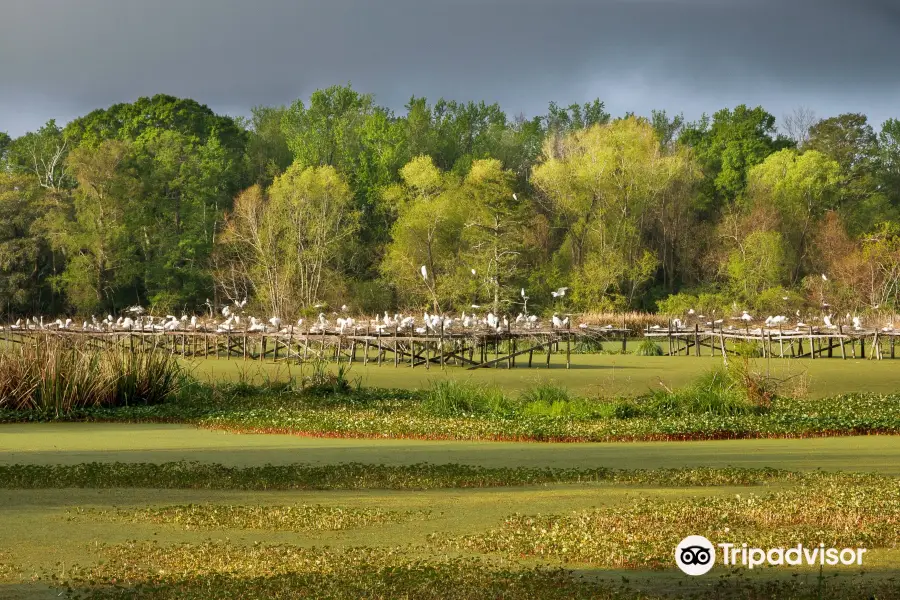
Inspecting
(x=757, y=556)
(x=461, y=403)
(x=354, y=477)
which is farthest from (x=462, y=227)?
(x=757, y=556)

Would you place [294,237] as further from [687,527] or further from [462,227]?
[687,527]

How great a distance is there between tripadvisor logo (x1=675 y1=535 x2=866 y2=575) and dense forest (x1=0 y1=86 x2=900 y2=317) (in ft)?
163

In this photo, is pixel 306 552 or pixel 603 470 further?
pixel 603 470

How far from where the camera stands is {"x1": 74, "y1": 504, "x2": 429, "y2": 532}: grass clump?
9.33m

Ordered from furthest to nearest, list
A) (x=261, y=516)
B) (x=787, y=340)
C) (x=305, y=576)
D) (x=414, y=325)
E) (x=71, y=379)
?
(x=787, y=340)
(x=414, y=325)
(x=71, y=379)
(x=261, y=516)
(x=305, y=576)

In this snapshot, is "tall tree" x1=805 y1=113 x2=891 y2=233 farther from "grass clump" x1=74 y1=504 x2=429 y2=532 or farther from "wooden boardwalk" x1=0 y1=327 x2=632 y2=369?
"grass clump" x1=74 y1=504 x2=429 y2=532

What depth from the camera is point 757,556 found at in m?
7.73

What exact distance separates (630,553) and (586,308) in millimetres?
52911

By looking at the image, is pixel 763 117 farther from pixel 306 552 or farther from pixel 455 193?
pixel 306 552

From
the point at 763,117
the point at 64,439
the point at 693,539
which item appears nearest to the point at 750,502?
the point at 693,539

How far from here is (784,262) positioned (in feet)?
204

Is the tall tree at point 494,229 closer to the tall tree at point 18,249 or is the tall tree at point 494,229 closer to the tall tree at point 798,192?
the tall tree at point 798,192

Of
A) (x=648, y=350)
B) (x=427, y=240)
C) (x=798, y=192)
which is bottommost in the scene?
(x=648, y=350)

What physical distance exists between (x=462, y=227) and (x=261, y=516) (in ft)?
181
